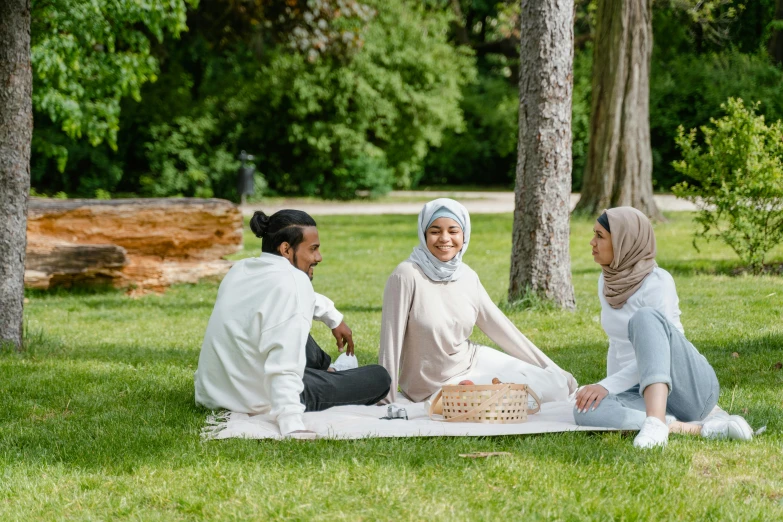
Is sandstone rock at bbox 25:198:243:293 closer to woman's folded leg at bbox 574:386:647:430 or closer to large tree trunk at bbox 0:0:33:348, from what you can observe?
large tree trunk at bbox 0:0:33:348

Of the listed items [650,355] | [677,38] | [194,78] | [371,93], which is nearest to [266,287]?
[650,355]

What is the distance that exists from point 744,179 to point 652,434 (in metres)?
7.26

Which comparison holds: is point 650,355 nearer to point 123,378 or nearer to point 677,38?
point 123,378

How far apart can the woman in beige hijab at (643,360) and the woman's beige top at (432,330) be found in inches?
29.6

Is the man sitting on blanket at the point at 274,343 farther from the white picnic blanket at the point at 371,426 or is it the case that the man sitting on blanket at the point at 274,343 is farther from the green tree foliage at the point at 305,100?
the green tree foliage at the point at 305,100

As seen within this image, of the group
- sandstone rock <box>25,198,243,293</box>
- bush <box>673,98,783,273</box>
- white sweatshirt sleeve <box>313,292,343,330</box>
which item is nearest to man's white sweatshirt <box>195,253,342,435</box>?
white sweatshirt sleeve <box>313,292,343,330</box>

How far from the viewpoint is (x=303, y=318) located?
4.63m

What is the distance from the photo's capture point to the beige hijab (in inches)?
185

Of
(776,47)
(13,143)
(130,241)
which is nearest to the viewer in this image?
(13,143)

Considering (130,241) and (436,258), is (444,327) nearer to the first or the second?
(436,258)

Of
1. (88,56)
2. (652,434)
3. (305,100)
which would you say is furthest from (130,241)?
(305,100)

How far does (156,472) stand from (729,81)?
1037 inches

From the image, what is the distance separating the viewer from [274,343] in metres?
4.56

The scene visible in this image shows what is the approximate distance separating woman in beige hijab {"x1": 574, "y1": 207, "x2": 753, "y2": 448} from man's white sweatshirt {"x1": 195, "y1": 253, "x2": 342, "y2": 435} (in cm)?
143
